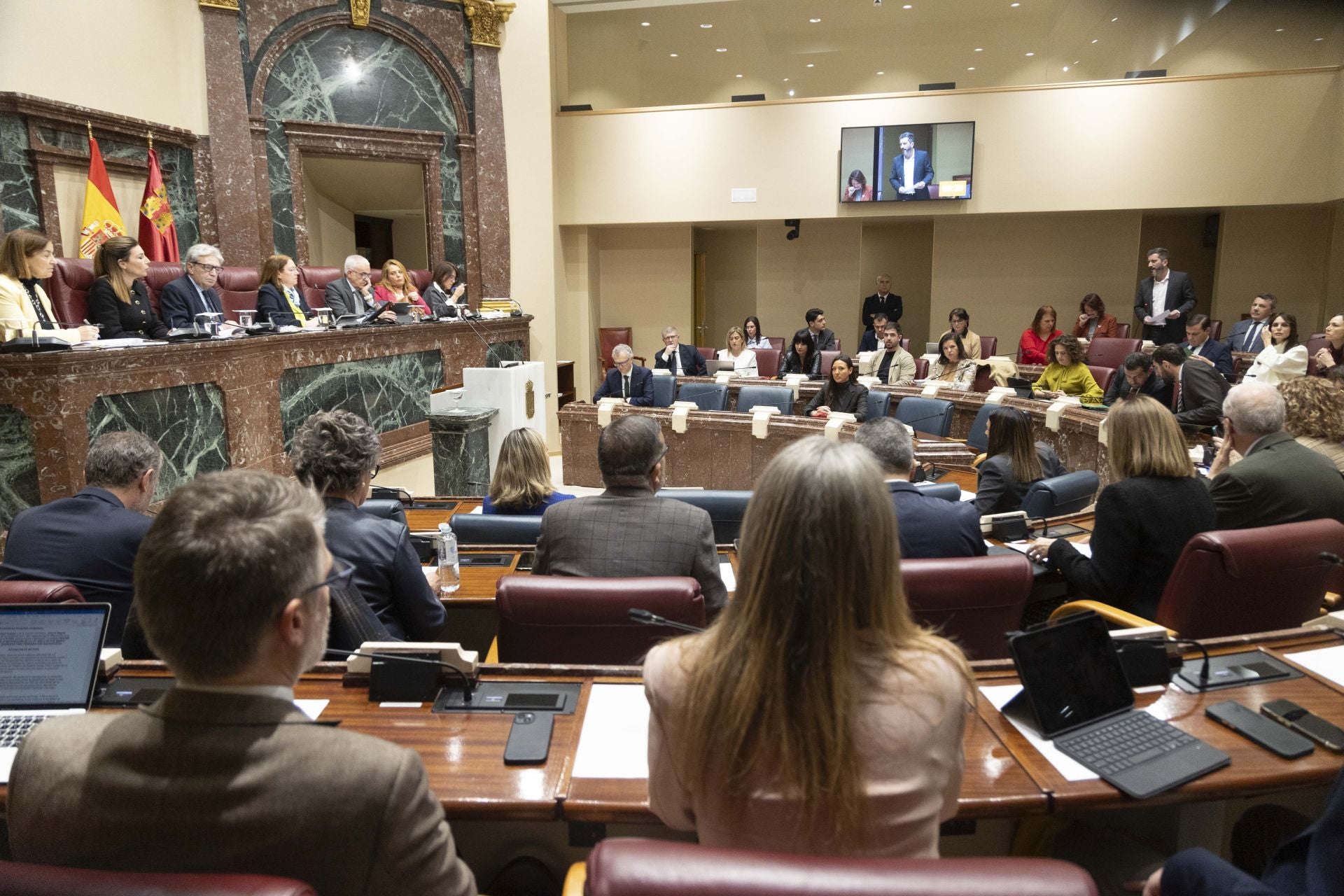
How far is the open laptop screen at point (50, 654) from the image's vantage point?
1.81m

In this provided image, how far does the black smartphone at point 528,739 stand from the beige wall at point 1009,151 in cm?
905

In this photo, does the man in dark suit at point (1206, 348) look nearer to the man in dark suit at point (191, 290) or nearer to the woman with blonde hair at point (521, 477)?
the woman with blonde hair at point (521, 477)

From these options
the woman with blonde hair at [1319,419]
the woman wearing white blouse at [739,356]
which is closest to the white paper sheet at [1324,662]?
the woman with blonde hair at [1319,419]

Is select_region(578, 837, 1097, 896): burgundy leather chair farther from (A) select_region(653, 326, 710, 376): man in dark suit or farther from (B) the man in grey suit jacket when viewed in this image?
(A) select_region(653, 326, 710, 376): man in dark suit

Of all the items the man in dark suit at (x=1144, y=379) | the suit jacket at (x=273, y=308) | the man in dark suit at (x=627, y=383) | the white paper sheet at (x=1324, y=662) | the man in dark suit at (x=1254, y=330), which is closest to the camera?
the white paper sheet at (x=1324, y=662)

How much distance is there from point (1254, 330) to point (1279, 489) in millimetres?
6383

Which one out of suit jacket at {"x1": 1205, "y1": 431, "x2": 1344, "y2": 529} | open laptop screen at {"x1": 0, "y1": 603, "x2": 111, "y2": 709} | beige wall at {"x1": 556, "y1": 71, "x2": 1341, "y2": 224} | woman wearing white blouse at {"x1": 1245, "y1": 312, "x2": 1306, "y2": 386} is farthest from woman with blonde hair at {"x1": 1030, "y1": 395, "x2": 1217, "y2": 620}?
beige wall at {"x1": 556, "y1": 71, "x2": 1341, "y2": 224}

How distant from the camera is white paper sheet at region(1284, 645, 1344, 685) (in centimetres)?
195

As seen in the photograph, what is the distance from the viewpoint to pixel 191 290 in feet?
18.9

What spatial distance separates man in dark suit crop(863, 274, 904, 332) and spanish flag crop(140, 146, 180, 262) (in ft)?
24.8

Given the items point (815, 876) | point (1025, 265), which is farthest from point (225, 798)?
point (1025, 265)

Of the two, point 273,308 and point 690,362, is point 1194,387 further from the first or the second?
point 273,308

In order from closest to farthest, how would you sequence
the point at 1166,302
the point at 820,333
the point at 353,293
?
the point at 353,293, the point at 1166,302, the point at 820,333

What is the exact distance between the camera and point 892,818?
1154 millimetres
